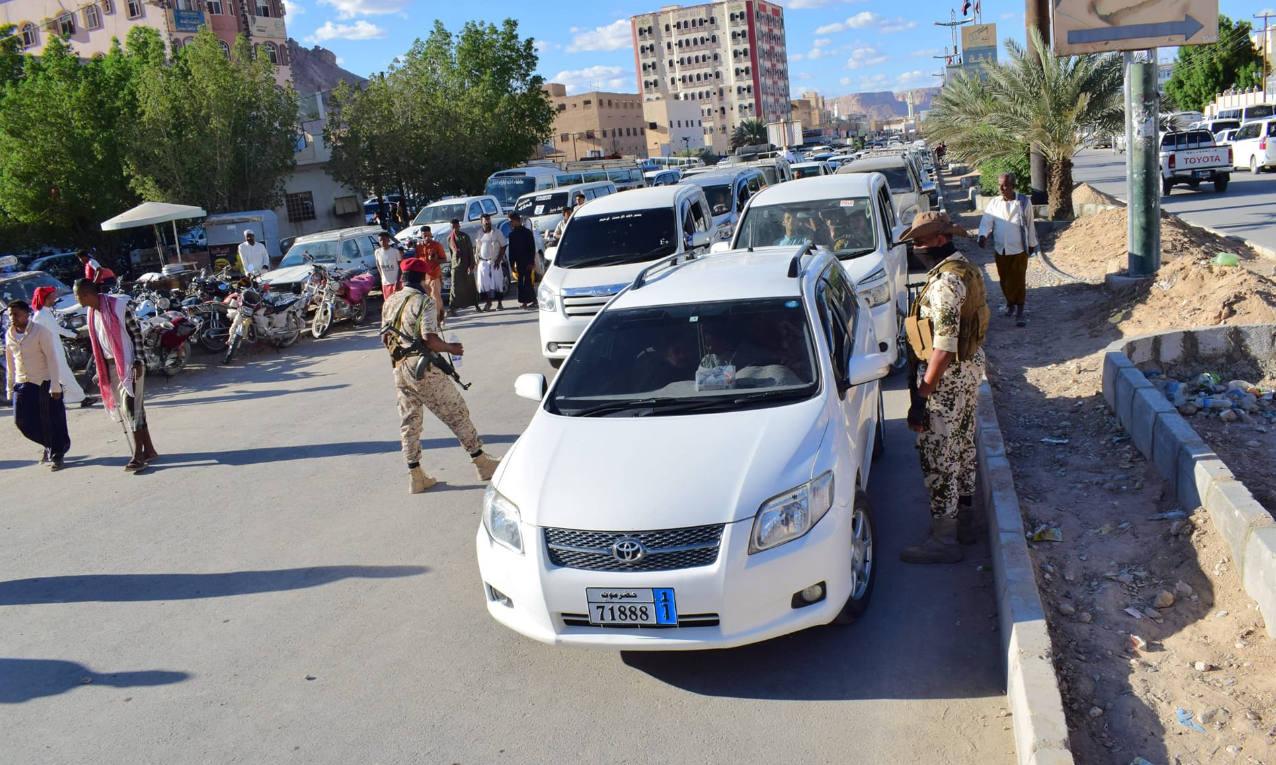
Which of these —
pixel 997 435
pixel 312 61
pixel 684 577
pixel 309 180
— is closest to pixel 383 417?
pixel 997 435

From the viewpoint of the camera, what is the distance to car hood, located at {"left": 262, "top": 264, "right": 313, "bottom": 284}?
60.4ft

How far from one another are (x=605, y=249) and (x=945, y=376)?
7912 mm

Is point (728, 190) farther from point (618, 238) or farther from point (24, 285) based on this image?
point (24, 285)

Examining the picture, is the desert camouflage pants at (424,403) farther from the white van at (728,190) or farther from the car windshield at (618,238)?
the white van at (728,190)

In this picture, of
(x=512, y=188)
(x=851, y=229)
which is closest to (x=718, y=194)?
(x=851, y=229)

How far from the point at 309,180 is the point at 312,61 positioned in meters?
165

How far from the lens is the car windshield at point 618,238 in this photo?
12.7 m

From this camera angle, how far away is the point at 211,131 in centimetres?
3438

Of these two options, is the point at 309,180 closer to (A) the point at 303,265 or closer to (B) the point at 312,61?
(A) the point at 303,265

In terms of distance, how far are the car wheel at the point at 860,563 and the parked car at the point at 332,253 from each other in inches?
614

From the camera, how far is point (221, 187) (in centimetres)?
3531

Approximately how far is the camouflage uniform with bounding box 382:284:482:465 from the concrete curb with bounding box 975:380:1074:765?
3891 millimetres

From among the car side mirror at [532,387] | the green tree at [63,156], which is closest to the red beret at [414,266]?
the car side mirror at [532,387]

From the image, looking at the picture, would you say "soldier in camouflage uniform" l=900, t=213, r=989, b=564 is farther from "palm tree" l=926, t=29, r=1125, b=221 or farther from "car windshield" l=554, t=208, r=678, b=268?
"palm tree" l=926, t=29, r=1125, b=221
